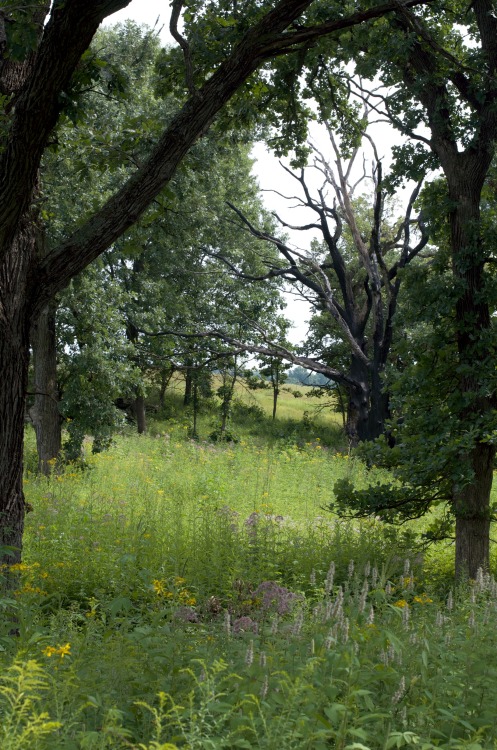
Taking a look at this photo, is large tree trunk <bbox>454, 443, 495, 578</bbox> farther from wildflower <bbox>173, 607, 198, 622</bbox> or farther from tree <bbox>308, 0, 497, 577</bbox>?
wildflower <bbox>173, 607, 198, 622</bbox>

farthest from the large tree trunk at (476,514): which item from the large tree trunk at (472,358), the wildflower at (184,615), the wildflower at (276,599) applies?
the wildflower at (184,615)

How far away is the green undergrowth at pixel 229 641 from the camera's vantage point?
9.23 feet

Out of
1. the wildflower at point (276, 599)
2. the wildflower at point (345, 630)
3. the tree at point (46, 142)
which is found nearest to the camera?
the wildflower at point (345, 630)

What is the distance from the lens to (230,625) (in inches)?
170

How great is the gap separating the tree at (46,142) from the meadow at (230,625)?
4.77ft

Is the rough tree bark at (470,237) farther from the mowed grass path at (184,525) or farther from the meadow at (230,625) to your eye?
the mowed grass path at (184,525)

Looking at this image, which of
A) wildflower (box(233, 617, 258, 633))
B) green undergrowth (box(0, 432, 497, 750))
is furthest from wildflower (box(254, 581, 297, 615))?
wildflower (box(233, 617, 258, 633))

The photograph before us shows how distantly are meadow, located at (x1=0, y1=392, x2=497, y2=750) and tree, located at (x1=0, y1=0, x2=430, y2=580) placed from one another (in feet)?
4.77

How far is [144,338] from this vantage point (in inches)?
1041

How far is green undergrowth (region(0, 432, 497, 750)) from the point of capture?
2812 mm

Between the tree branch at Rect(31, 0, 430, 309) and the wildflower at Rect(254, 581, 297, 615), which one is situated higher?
the tree branch at Rect(31, 0, 430, 309)

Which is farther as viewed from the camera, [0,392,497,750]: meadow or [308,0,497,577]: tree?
[308,0,497,577]: tree

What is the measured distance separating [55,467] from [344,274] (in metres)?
10.2

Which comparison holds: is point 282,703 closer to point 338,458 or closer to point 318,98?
point 318,98
